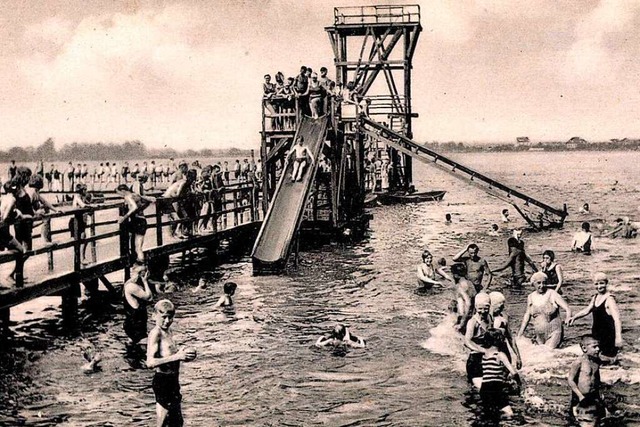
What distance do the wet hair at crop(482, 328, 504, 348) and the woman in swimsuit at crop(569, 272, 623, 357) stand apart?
6.11 feet

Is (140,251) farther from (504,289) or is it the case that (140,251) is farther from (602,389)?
(602,389)

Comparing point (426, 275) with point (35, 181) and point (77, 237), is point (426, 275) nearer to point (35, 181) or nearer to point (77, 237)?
point (77, 237)

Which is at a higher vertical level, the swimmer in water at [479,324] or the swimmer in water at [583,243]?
the swimmer in water at [479,324]

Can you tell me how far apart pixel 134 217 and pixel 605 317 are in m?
9.39

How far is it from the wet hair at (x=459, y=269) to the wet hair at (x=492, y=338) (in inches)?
231

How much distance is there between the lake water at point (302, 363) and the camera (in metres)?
9.48

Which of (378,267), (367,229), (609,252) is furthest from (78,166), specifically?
(609,252)

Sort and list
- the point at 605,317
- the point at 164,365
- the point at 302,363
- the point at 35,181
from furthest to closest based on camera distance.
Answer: the point at 35,181
the point at 302,363
the point at 605,317
the point at 164,365

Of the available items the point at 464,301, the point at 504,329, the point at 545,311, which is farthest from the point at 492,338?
the point at 464,301

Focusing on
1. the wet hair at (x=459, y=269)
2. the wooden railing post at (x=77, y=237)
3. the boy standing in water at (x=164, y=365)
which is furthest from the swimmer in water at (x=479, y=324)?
the wooden railing post at (x=77, y=237)

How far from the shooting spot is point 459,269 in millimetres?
15664

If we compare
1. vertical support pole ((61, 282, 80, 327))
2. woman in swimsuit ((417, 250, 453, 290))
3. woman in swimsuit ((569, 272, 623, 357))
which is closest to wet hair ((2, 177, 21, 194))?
vertical support pole ((61, 282, 80, 327))

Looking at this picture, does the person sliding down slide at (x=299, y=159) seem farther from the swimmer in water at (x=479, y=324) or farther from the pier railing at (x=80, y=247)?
the swimmer in water at (x=479, y=324)

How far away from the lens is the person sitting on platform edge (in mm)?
15625
